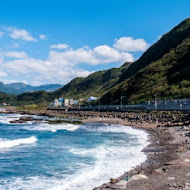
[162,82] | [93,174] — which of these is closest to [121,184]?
[93,174]

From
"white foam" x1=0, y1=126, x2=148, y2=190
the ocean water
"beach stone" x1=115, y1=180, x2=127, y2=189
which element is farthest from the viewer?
the ocean water

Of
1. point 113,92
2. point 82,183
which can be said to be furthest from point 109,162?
point 113,92

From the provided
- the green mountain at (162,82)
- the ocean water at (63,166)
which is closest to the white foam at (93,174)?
the ocean water at (63,166)

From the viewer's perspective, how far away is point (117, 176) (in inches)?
762

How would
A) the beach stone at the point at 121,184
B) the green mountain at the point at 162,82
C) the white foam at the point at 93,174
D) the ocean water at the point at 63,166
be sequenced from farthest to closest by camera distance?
the green mountain at the point at 162,82
the ocean water at the point at 63,166
the white foam at the point at 93,174
the beach stone at the point at 121,184

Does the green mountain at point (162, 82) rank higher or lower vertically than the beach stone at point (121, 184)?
higher

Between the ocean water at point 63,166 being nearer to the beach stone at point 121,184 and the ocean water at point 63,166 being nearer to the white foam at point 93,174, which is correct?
the white foam at point 93,174

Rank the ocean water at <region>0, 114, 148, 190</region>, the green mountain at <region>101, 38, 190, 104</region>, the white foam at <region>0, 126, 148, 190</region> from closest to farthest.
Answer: the white foam at <region>0, 126, 148, 190</region> < the ocean water at <region>0, 114, 148, 190</region> < the green mountain at <region>101, 38, 190, 104</region>

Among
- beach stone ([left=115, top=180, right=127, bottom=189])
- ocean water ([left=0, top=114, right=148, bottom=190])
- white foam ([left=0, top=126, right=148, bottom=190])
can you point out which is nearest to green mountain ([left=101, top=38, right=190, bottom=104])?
ocean water ([left=0, top=114, right=148, bottom=190])

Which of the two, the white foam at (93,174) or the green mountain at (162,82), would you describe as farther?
the green mountain at (162,82)

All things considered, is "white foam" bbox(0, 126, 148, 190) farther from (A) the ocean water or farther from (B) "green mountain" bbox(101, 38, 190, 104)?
(B) "green mountain" bbox(101, 38, 190, 104)

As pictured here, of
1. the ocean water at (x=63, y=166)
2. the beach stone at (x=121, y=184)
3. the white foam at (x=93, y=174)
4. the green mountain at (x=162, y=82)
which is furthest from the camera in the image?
the green mountain at (x=162, y=82)

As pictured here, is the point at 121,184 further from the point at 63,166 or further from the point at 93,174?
the point at 63,166

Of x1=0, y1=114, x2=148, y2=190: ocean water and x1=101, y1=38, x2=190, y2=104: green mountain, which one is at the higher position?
x1=101, y1=38, x2=190, y2=104: green mountain
